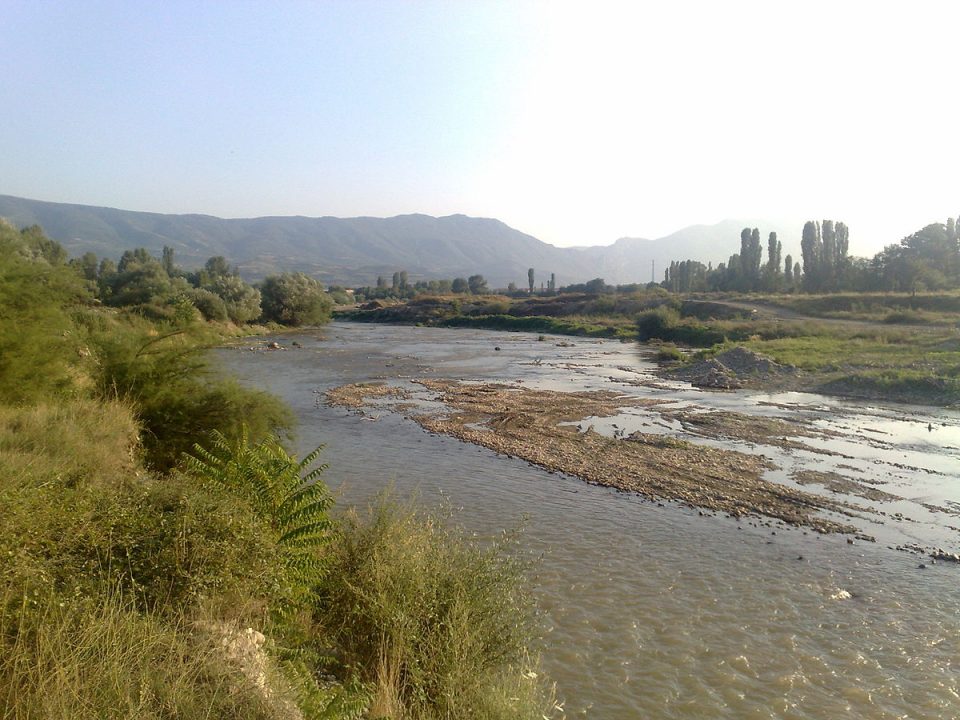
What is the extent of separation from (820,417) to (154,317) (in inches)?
1584

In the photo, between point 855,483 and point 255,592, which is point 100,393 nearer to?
point 255,592

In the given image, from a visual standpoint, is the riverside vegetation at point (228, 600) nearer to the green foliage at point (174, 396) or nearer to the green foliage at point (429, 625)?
the green foliage at point (429, 625)

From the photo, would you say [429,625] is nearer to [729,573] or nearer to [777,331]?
[729,573]

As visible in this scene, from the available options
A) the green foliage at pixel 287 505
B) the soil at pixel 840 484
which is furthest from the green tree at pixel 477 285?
the green foliage at pixel 287 505

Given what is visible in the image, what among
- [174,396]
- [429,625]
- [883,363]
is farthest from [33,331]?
[883,363]

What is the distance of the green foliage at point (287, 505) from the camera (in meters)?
5.82

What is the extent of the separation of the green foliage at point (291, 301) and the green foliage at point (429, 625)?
67.6 m

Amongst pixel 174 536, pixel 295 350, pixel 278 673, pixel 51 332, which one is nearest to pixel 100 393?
pixel 51 332

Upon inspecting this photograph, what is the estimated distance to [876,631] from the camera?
7.57m

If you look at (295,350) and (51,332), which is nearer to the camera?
(51,332)

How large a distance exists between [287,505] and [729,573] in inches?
245

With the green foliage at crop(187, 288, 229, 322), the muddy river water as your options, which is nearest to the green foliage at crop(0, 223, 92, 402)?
the muddy river water

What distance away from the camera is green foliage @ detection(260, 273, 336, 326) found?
71.1 metres

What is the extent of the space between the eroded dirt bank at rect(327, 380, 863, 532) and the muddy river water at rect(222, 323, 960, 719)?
52cm
